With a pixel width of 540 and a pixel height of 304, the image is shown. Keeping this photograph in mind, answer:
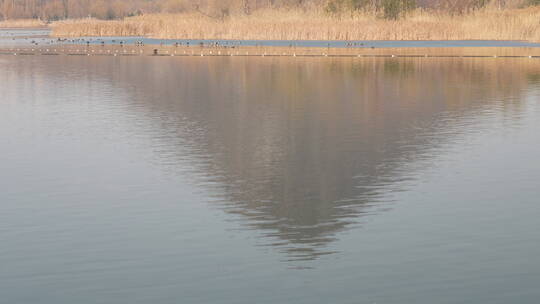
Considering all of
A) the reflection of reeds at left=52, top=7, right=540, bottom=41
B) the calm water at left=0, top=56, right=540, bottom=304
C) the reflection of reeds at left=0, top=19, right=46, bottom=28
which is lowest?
the calm water at left=0, top=56, right=540, bottom=304

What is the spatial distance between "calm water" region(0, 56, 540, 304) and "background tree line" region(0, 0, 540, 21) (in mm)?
44302

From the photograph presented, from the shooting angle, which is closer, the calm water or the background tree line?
the calm water

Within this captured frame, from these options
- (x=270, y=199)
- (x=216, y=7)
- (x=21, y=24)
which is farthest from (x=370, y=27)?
(x=21, y=24)

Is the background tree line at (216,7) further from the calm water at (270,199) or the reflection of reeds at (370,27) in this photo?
the calm water at (270,199)

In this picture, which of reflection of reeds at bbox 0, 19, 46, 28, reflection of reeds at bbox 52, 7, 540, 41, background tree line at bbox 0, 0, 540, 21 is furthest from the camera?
reflection of reeds at bbox 0, 19, 46, 28

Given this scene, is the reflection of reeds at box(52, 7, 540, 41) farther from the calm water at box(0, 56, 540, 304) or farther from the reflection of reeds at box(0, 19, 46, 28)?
the reflection of reeds at box(0, 19, 46, 28)

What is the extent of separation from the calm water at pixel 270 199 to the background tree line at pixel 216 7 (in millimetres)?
44302

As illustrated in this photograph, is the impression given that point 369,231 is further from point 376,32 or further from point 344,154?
point 376,32

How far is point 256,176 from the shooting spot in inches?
735

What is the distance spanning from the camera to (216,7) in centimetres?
11269

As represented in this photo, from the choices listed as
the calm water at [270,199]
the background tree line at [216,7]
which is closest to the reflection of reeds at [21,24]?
the background tree line at [216,7]

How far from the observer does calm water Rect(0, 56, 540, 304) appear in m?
11.8

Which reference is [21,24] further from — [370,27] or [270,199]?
[270,199]

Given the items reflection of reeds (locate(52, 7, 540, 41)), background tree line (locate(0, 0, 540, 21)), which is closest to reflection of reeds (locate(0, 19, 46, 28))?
background tree line (locate(0, 0, 540, 21))
